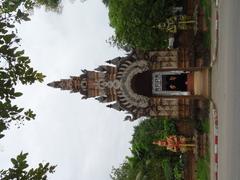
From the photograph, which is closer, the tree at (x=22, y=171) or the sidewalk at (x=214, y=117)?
the tree at (x=22, y=171)

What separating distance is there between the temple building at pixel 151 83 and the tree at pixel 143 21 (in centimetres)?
599

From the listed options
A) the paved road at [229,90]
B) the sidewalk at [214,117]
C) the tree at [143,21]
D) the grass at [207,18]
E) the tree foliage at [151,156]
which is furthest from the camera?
the tree foliage at [151,156]

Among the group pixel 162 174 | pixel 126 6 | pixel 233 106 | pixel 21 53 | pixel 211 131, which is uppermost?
pixel 126 6

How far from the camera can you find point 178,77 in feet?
76.1

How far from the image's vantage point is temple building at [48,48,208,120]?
2247 centimetres

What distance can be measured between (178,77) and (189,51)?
1260 millimetres

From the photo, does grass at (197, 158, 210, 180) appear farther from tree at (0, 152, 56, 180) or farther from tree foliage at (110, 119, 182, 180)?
tree at (0, 152, 56, 180)

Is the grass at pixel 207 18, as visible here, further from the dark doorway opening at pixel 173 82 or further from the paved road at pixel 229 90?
the paved road at pixel 229 90

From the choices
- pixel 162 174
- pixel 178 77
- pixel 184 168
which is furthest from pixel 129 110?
pixel 162 174

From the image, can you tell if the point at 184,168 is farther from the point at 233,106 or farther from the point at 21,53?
the point at 21,53

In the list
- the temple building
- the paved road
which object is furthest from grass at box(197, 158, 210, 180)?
the paved road

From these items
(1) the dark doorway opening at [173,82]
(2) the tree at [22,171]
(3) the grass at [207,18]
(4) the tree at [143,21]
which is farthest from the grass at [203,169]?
(2) the tree at [22,171]

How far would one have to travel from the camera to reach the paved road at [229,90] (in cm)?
1429

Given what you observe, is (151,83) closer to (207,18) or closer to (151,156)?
(207,18)
